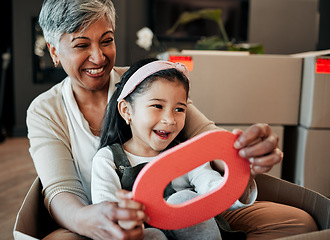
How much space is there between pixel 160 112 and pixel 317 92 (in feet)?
3.32

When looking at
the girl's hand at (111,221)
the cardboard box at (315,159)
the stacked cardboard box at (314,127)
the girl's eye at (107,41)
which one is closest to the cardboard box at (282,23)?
the stacked cardboard box at (314,127)

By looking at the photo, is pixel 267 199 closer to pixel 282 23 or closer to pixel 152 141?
pixel 152 141

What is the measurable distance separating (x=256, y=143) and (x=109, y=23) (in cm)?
63

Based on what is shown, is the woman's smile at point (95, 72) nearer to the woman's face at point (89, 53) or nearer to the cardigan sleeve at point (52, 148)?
the woman's face at point (89, 53)

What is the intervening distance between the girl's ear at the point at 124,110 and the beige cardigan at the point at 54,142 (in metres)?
0.22

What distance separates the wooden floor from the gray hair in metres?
1.05

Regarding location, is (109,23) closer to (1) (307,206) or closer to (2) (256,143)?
(2) (256,143)

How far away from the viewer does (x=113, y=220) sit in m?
0.65

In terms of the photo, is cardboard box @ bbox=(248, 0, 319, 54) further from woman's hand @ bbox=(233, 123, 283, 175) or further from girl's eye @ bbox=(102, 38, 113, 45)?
woman's hand @ bbox=(233, 123, 283, 175)

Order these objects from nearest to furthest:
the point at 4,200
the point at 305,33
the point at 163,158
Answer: the point at 163,158 → the point at 4,200 → the point at 305,33

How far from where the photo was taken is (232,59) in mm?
1604

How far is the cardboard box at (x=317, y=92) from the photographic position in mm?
1541

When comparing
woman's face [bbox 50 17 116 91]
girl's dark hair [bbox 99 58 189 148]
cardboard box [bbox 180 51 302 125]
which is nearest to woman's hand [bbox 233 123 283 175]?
girl's dark hair [bbox 99 58 189 148]

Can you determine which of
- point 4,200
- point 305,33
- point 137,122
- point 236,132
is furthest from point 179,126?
point 305,33
